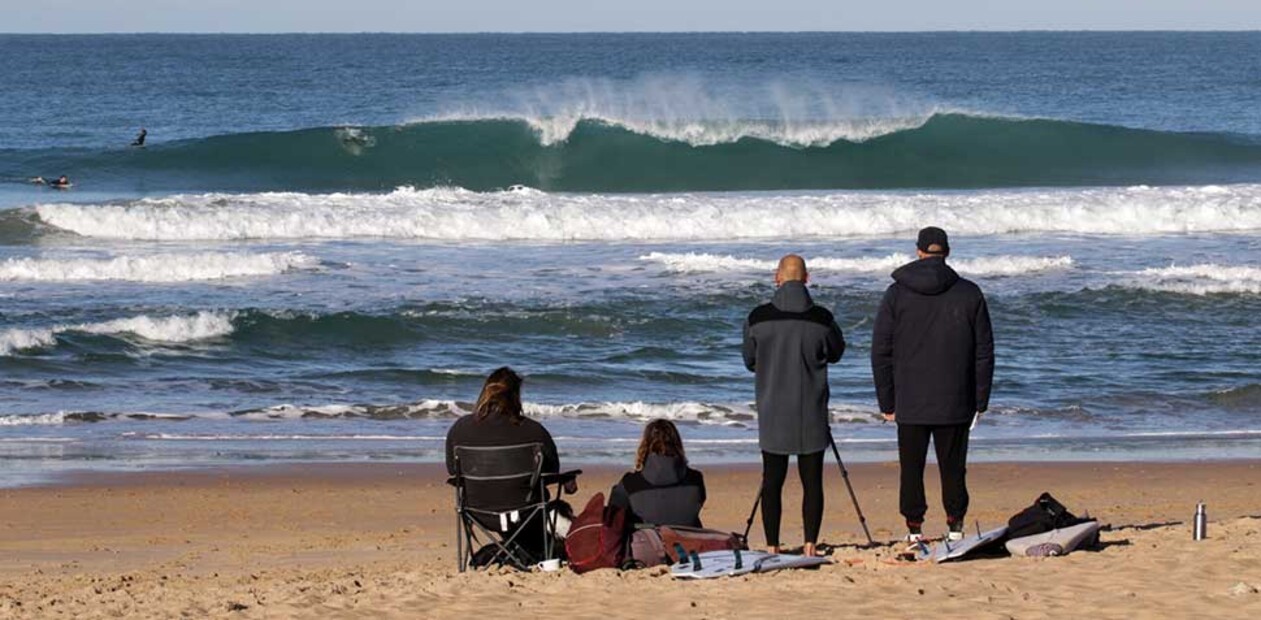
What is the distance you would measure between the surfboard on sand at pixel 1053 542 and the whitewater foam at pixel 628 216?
57.5 ft

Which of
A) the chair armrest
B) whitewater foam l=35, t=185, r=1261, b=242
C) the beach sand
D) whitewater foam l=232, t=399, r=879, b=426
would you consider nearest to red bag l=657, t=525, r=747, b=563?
the beach sand

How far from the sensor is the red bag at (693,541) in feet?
24.4

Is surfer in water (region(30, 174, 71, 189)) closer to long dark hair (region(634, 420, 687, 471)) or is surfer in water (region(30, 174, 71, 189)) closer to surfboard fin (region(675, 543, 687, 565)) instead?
long dark hair (region(634, 420, 687, 471))

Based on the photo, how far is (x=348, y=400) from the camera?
13688 mm

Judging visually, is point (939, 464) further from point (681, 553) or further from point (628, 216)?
point (628, 216)

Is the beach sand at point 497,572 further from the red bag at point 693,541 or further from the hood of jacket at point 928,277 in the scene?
the hood of jacket at point 928,277

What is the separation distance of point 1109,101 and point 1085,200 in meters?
35.5

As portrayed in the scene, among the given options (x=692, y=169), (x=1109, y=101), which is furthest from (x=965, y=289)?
(x=1109, y=101)

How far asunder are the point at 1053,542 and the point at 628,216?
1865cm

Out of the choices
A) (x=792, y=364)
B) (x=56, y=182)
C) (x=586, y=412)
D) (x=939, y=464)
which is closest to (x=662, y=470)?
(x=792, y=364)

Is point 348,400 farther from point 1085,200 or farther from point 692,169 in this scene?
point 692,169

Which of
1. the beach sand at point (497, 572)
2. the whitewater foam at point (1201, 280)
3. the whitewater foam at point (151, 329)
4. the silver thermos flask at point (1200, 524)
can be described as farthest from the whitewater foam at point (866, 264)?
the silver thermos flask at point (1200, 524)

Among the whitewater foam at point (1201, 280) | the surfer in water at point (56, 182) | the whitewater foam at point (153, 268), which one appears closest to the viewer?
the whitewater foam at point (1201, 280)

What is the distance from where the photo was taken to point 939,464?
25.2 feet
